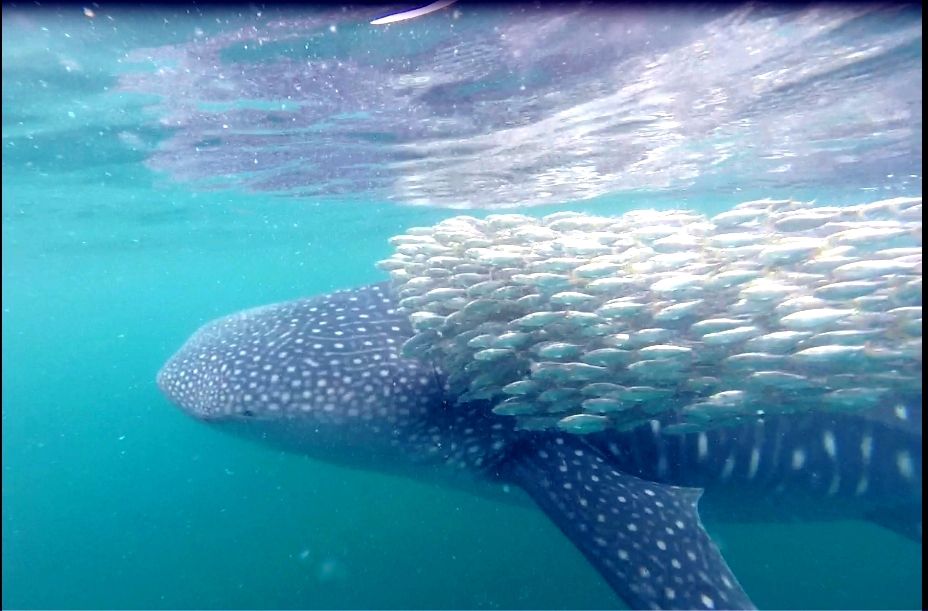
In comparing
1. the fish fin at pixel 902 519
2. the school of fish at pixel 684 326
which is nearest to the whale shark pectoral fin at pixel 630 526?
the school of fish at pixel 684 326

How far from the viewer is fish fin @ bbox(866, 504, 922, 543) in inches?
216

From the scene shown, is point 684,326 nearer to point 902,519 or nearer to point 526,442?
point 526,442

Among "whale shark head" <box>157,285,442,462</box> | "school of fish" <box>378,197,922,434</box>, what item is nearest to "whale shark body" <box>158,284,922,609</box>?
"whale shark head" <box>157,285,442,462</box>

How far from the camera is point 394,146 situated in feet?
43.3

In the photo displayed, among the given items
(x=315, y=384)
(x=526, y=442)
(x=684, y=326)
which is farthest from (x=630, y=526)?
(x=315, y=384)

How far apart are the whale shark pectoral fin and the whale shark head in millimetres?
1271

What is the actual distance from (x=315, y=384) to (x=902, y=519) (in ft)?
19.4

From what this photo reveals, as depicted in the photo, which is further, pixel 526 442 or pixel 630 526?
pixel 526 442

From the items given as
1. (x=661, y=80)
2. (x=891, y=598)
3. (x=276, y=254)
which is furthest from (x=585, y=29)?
(x=276, y=254)

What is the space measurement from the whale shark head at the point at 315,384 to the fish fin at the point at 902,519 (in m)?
4.58

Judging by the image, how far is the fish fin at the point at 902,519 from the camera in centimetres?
548

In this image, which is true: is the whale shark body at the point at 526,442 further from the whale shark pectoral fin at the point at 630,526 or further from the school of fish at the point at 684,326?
the school of fish at the point at 684,326

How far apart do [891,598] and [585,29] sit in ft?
29.3

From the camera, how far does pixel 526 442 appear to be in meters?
5.08
